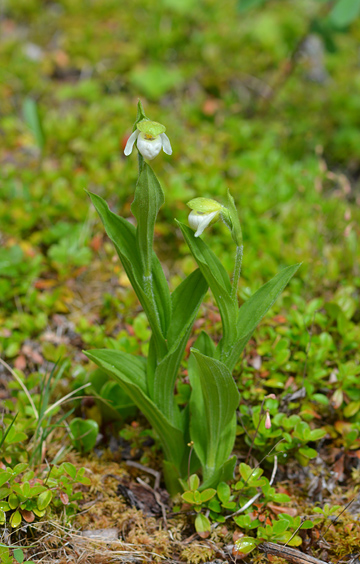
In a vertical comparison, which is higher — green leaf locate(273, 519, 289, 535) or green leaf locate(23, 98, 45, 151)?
green leaf locate(23, 98, 45, 151)

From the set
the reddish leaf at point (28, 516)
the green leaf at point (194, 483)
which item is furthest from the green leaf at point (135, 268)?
the reddish leaf at point (28, 516)

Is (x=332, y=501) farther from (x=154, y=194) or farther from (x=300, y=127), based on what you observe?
(x=300, y=127)

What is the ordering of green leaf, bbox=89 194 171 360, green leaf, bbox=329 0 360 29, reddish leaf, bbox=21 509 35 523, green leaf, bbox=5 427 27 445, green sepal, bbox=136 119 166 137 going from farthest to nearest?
green leaf, bbox=329 0 360 29
green leaf, bbox=5 427 27 445
reddish leaf, bbox=21 509 35 523
green leaf, bbox=89 194 171 360
green sepal, bbox=136 119 166 137

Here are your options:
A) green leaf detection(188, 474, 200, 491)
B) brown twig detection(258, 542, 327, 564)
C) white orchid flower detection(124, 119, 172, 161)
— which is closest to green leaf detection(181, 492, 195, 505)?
green leaf detection(188, 474, 200, 491)

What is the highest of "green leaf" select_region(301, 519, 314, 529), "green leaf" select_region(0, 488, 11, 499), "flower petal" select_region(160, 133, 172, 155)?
"flower petal" select_region(160, 133, 172, 155)

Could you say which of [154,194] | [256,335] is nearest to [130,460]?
[256,335]

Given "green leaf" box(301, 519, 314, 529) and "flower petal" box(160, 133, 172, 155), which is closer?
"flower petal" box(160, 133, 172, 155)

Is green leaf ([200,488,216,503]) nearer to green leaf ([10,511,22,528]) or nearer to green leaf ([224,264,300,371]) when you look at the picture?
green leaf ([224,264,300,371])
